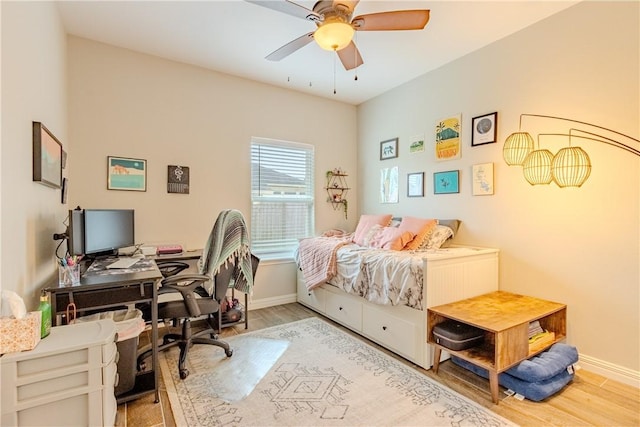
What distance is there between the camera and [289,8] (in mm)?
1878

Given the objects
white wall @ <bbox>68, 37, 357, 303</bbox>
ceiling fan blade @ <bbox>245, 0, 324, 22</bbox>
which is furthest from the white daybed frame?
ceiling fan blade @ <bbox>245, 0, 324, 22</bbox>

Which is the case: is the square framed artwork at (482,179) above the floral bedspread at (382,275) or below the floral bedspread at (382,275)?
above

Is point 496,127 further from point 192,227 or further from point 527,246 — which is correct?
point 192,227

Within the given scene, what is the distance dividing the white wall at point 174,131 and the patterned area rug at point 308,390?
1376mm

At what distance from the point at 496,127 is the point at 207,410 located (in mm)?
3189

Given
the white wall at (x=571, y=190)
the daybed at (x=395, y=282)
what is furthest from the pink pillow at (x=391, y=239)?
the white wall at (x=571, y=190)

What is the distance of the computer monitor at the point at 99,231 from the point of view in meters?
2.12

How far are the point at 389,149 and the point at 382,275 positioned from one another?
2.00 metres

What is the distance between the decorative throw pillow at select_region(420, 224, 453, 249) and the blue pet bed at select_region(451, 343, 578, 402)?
116cm

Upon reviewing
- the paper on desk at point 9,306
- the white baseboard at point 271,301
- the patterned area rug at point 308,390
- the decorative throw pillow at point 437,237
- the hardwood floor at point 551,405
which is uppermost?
the decorative throw pillow at point 437,237

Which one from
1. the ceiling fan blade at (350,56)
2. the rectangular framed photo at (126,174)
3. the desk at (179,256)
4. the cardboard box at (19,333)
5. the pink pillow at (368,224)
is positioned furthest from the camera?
the pink pillow at (368,224)

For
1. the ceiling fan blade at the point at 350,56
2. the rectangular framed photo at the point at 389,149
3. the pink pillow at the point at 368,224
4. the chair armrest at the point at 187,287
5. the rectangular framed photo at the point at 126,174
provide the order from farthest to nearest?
1. the rectangular framed photo at the point at 389,149
2. the pink pillow at the point at 368,224
3. the rectangular framed photo at the point at 126,174
4. the ceiling fan blade at the point at 350,56
5. the chair armrest at the point at 187,287

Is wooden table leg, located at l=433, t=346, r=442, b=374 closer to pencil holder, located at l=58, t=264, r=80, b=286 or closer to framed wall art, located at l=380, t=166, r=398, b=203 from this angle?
framed wall art, located at l=380, t=166, r=398, b=203

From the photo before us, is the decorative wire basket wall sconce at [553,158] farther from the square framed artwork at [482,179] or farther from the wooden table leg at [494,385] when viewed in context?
the wooden table leg at [494,385]
